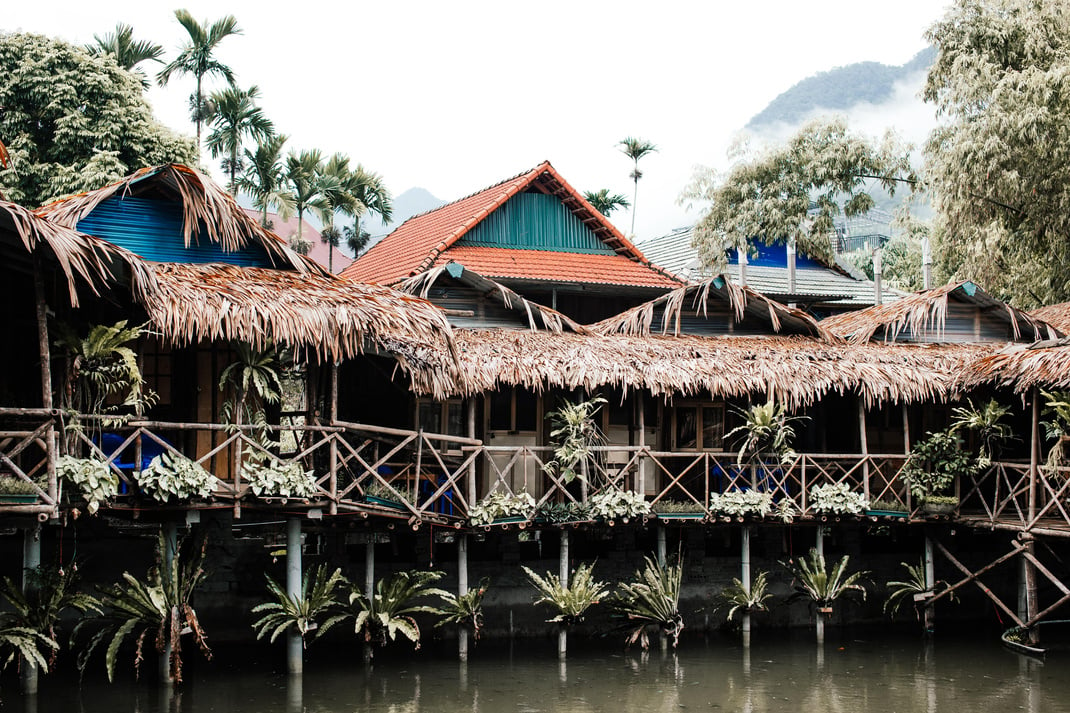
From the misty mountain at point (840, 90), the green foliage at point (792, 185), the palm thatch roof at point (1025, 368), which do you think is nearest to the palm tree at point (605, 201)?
the green foliage at point (792, 185)

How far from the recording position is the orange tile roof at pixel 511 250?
72.0ft

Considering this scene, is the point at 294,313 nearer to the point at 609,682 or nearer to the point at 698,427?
the point at 609,682

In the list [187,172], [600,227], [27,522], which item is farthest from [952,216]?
[27,522]

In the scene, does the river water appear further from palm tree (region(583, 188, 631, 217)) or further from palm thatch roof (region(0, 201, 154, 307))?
palm tree (region(583, 188, 631, 217))

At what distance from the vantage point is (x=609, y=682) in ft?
47.2

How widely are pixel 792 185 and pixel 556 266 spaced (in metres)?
7.84

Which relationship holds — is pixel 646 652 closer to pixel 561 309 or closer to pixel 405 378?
pixel 405 378

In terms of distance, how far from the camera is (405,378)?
16391 mm

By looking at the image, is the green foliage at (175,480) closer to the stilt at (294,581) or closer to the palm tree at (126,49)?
the stilt at (294,581)

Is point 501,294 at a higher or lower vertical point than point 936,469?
higher

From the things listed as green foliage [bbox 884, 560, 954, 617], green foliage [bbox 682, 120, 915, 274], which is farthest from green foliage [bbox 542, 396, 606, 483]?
green foliage [bbox 682, 120, 915, 274]

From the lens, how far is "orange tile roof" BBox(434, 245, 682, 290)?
21594mm

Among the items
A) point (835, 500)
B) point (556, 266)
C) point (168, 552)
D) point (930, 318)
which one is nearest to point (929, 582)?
point (835, 500)

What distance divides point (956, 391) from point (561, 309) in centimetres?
792
